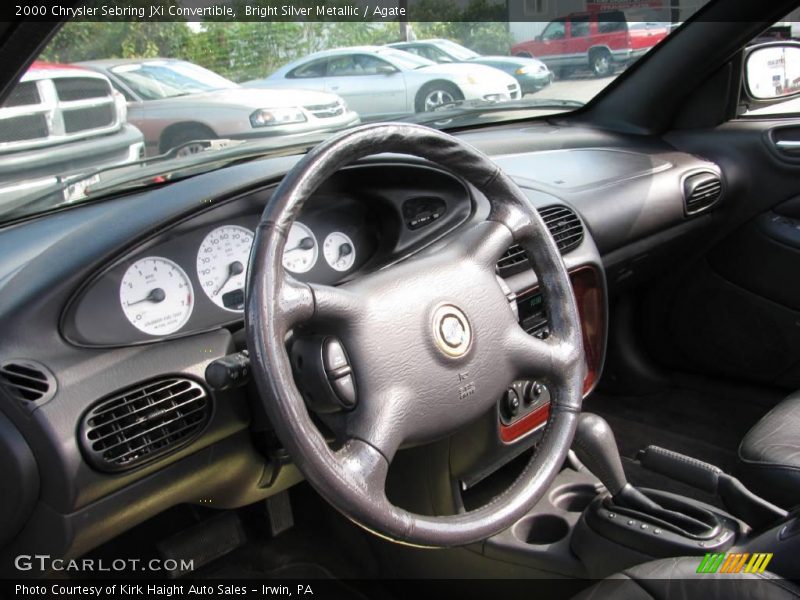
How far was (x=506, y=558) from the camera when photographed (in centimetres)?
202

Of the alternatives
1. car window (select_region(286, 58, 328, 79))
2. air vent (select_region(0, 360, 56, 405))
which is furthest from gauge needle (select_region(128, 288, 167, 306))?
car window (select_region(286, 58, 328, 79))

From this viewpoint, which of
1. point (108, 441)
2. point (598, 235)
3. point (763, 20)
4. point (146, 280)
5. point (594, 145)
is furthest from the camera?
point (594, 145)

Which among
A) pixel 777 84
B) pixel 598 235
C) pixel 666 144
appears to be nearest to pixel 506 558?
pixel 598 235

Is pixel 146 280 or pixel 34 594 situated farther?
pixel 34 594

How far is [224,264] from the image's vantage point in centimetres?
174

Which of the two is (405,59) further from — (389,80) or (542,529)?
(542,529)

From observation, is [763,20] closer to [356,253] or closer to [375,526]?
[356,253]

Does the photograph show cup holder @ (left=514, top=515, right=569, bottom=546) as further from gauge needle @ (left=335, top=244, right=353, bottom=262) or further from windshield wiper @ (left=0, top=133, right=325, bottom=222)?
windshield wiper @ (left=0, top=133, right=325, bottom=222)

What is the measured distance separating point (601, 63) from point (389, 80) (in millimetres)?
1041

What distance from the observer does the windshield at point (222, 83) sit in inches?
66.9

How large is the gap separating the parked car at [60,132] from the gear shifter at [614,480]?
3.94ft

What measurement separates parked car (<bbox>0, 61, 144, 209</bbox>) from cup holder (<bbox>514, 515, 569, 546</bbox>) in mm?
1270

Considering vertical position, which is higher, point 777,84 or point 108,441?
point 777,84

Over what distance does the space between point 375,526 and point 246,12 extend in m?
1.15
